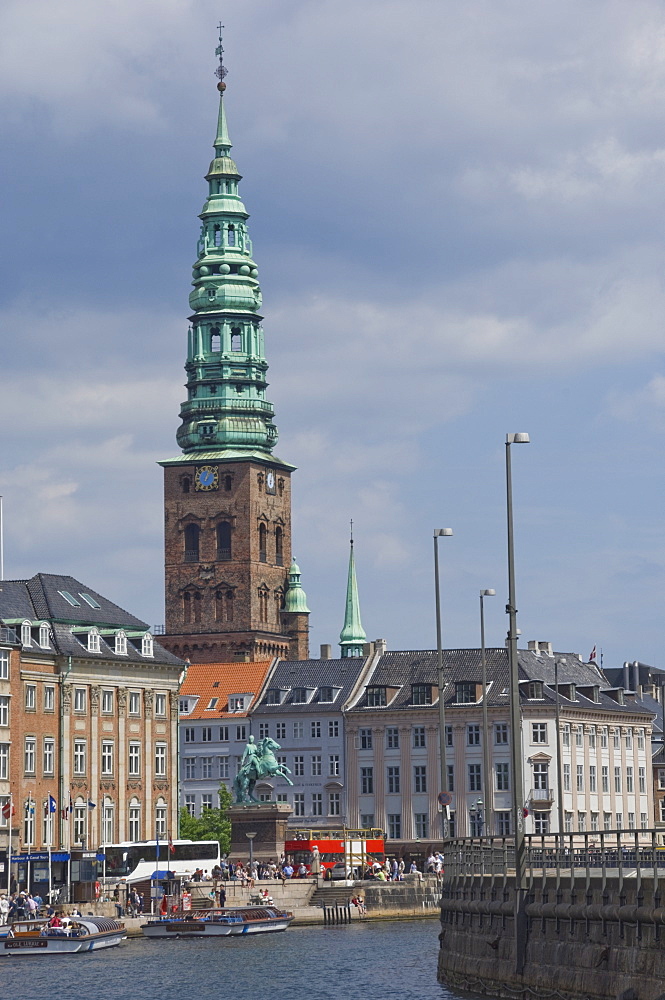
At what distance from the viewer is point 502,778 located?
163m

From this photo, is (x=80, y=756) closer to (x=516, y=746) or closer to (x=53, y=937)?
(x=53, y=937)

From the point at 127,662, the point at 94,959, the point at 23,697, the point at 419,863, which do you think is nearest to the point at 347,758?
the point at 419,863

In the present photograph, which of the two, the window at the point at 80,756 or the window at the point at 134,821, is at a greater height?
the window at the point at 80,756

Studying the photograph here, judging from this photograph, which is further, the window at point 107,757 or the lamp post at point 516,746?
the window at point 107,757

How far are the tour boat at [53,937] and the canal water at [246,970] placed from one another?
0.45m

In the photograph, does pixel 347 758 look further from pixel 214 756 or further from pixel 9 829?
pixel 9 829

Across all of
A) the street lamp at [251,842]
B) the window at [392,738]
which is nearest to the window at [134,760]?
the street lamp at [251,842]

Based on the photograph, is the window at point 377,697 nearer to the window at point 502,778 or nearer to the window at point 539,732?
the window at point 502,778

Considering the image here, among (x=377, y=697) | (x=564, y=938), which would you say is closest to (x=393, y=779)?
(x=377, y=697)

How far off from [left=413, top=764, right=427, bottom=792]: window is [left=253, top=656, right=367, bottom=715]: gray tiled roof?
8.59 meters

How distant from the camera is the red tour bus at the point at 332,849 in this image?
130 metres

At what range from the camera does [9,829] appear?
121 m

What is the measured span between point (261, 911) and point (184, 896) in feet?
25.4

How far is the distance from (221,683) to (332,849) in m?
50.5
